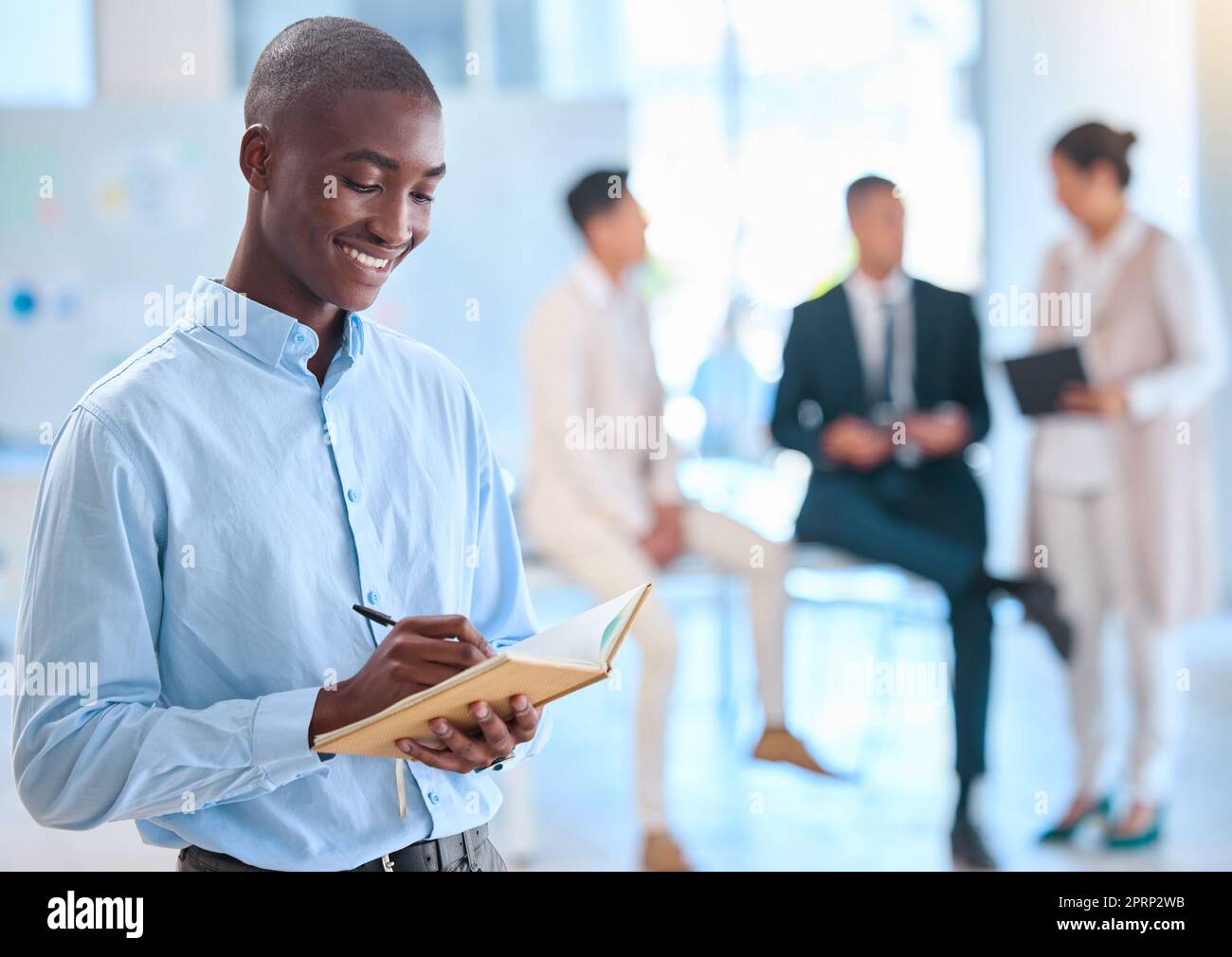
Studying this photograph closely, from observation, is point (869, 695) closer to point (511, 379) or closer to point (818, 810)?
point (818, 810)

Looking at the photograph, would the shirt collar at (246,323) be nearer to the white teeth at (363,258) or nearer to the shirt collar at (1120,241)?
the white teeth at (363,258)

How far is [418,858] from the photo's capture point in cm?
115

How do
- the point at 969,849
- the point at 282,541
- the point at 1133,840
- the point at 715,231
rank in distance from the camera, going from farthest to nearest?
the point at 715,231 → the point at 1133,840 → the point at 969,849 → the point at 282,541

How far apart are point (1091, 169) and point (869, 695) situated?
7.24 feet

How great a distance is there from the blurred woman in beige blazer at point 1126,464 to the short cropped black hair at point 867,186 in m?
0.43

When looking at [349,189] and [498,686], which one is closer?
[498,686]

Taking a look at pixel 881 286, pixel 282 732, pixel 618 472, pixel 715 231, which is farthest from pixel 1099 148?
pixel 715 231

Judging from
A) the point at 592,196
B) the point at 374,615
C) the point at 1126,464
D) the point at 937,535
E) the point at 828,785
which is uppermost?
the point at 592,196

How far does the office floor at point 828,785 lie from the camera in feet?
Answer: 10.3

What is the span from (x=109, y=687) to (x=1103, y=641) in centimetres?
292

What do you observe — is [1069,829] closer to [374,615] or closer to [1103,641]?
[1103,641]

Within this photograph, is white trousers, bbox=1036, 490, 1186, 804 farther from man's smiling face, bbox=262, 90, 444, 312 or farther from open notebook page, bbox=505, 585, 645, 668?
man's smiling face, bbox=262, 90, 444, 312

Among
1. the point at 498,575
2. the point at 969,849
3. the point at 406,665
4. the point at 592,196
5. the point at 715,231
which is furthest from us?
the point at 715,231
